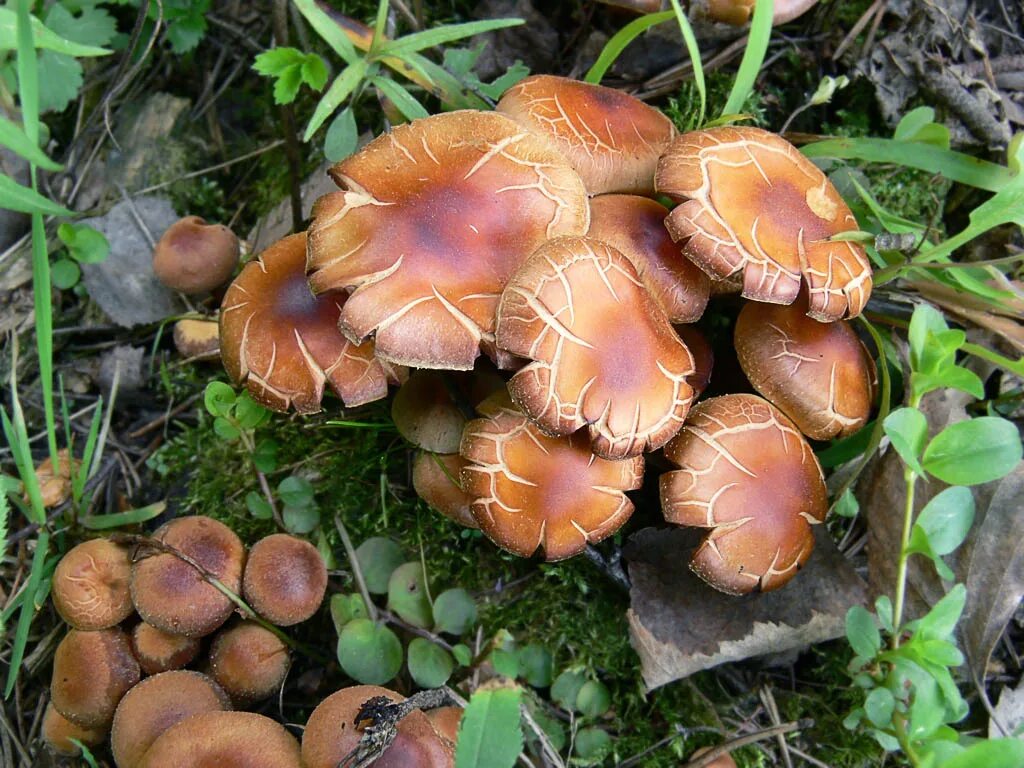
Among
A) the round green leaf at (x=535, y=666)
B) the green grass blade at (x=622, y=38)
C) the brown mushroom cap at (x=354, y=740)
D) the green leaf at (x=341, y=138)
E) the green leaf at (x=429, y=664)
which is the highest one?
the green grass blade at (x=622, y=38)

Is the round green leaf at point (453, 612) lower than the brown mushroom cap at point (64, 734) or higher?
higher

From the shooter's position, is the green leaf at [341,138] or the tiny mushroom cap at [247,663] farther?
the green leaf at [341,138]

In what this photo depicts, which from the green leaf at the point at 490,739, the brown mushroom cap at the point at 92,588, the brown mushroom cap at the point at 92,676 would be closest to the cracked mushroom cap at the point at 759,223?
the green leaf at the point at 490,739

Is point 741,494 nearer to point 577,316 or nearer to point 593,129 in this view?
point 577,316

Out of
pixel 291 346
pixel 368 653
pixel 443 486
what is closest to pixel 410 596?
pixel 368 653

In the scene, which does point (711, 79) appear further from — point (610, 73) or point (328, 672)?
point (328, 672)

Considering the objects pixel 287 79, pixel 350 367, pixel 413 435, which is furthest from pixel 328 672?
pixel 287 79

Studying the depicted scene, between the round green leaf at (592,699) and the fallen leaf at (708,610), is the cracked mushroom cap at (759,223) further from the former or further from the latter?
the round green leaf at (592,699)
